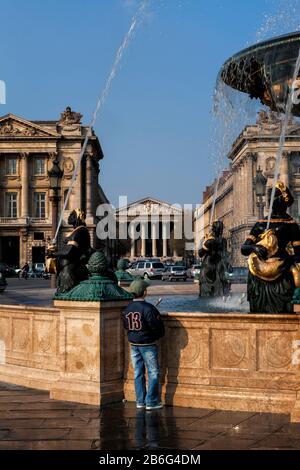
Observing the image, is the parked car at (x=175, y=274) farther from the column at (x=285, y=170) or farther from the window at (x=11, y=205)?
the window at (x=11, y=205)

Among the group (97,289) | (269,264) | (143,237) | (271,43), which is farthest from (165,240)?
(97,289)

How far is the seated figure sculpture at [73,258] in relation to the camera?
9.70 m

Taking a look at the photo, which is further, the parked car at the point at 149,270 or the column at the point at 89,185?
the column at the point at 89,185

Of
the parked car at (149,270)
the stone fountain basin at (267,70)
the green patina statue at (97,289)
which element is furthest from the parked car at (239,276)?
the green patina statue at (97,289)

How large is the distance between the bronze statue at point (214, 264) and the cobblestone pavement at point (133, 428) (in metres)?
7.21

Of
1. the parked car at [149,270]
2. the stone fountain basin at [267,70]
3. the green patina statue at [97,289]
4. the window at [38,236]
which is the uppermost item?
the stone fountain basin at [267,70]

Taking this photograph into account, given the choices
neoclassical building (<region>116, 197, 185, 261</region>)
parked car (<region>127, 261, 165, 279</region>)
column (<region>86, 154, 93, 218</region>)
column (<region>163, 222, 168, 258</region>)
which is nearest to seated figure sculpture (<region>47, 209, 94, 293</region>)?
parked car (<region>127, 261, 165, 279</region>)

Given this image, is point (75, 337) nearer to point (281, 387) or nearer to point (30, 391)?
point (30, 391)

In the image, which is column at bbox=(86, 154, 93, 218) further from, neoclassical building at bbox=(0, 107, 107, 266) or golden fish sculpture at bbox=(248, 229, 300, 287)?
golden fish sculpture at bbox=(248, 229, 300, 287)

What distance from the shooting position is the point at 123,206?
503 feet

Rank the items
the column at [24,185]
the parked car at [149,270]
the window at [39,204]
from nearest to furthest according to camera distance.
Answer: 1. the parked car at [149,270]
2. the column at [24,185]
3. the window at [39,204]

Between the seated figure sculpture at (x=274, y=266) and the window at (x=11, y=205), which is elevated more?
the window at (x=11, y=205)

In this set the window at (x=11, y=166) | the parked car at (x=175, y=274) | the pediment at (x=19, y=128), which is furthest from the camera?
the window at (x=11, y=166)

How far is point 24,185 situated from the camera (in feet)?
281
